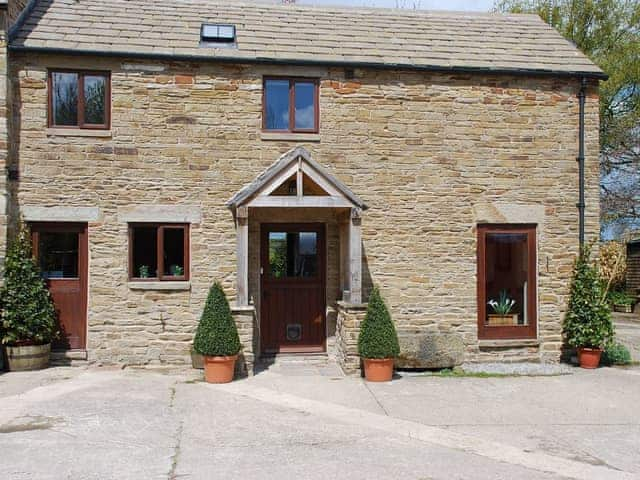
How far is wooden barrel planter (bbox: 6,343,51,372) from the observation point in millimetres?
9148

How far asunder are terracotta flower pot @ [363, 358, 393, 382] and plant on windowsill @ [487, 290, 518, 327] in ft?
8.93

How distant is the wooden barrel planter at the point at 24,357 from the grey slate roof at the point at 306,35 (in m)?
5.29

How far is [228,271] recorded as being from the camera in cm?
1004

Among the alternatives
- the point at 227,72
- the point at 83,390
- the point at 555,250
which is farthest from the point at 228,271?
the point at 555,250

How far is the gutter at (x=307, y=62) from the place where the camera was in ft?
31.7

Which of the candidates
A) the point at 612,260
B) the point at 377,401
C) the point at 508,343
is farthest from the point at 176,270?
the point at 612,260

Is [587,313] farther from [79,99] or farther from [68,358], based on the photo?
[79,99]

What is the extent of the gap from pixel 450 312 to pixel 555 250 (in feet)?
8.19

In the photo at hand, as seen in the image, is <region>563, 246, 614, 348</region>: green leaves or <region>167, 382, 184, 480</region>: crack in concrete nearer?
<region>167, 382, 184, 480</region>: crack in concrete

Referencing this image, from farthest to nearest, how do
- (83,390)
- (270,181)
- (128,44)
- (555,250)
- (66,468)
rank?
(555,250) < (128,44) < (270,181) < (83,390) < (66,468)

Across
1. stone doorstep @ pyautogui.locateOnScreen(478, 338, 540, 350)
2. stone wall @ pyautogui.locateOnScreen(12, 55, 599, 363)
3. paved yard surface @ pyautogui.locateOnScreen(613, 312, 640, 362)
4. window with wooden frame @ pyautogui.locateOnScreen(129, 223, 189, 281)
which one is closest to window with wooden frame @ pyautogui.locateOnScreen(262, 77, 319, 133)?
stone wall @ pyautogui.locateOnScreen(12, 55, 599, 363)

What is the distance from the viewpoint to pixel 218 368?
8.81 meters

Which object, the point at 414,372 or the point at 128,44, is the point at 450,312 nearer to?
the point at 414,372

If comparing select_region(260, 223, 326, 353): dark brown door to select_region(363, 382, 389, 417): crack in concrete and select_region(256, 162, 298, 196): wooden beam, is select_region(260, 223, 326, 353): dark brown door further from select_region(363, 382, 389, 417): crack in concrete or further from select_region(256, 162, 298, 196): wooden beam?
select_region(363, 382, 389, 417): crack in concrete
